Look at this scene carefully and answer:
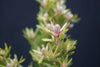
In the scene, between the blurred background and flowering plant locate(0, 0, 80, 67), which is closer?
flowering plant locate(0, 0, 80, 67)

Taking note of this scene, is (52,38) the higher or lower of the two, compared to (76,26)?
lower

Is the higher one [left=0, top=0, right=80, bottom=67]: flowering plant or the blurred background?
the blurred background

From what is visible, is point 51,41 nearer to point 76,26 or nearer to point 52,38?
point 52,38

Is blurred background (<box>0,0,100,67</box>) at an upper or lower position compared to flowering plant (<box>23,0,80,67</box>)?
upper

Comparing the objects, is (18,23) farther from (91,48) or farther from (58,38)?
(58,38)

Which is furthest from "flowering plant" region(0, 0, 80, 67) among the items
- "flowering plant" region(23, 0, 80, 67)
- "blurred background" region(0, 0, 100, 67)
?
"blurred background" region(0, 0, 100, 67)

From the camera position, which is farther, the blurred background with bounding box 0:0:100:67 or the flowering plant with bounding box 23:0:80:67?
the blurred background with bounding box 0:0:100:67

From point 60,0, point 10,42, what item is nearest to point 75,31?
point 10,42

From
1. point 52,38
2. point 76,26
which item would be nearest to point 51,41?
point 52,38

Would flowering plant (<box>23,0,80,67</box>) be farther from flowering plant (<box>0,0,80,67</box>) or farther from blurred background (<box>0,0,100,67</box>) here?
blurred background (<box>0,0,100,67</box>)
